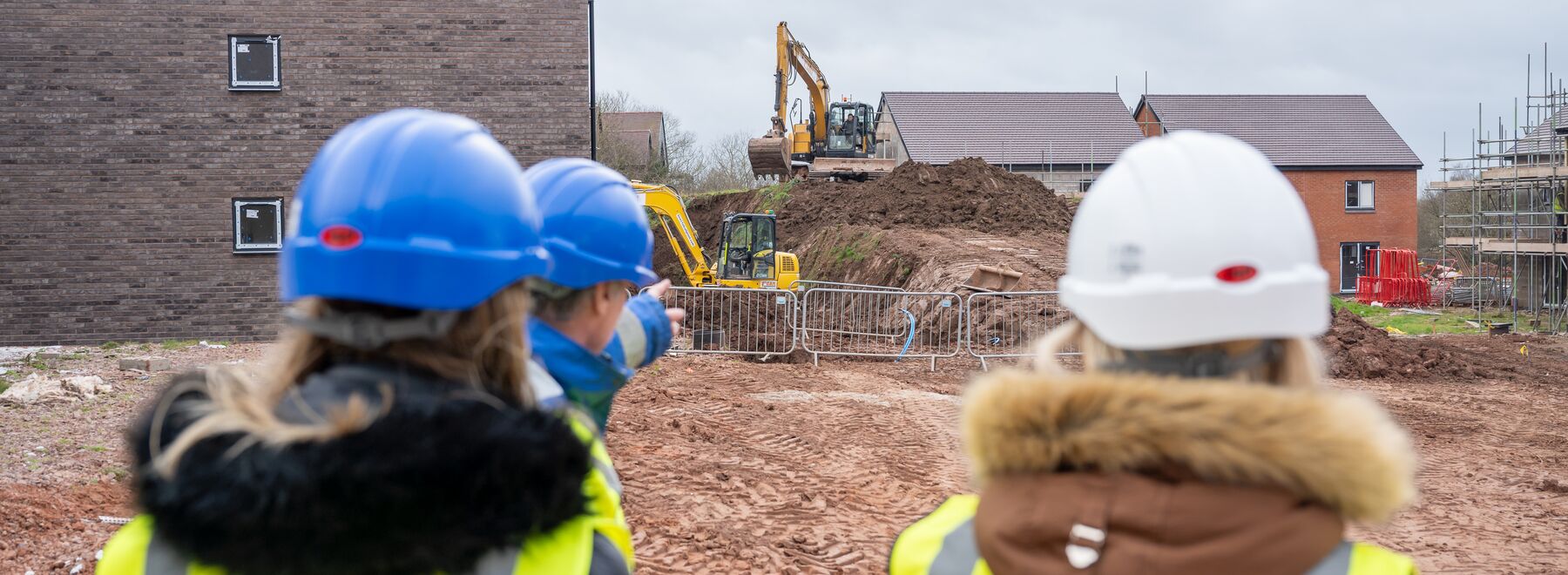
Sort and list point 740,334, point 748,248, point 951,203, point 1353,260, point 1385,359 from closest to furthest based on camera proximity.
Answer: point 1385,359 < point 740,334 < point 748,248 < point 951,203 < point 1353,260

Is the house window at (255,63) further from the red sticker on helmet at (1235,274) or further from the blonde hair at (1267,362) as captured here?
the red sticker on helmet at (1235,274)

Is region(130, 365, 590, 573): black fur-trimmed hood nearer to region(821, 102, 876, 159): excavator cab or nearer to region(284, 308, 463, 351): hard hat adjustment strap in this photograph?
region(284, 308, 463, 351): hard hat adjustment strap

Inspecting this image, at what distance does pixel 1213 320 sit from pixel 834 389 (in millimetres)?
10687

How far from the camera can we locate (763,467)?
25.7 feet

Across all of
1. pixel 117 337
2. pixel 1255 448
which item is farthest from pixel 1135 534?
pixel 117 337

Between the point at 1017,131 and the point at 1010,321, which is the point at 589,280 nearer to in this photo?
the point at 1010,321

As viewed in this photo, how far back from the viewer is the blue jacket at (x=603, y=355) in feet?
7.18

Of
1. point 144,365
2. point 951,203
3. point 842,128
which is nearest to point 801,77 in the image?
point 842,128

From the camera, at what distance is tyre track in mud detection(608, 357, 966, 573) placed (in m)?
5.84

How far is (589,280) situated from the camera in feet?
7.73

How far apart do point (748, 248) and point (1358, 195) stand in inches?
1200

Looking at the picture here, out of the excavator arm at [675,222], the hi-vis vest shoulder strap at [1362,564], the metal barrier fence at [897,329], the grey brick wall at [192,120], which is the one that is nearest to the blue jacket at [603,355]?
the hi-vis vest shoulder strap at [1362,564]

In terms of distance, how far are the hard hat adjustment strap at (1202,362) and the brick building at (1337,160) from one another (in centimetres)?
4178

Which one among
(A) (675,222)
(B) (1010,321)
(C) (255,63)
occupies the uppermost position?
(C) (255,63)
